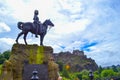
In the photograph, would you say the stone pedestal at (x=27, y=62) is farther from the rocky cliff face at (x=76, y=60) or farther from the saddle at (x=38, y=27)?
the rocky cliff face at (x=76, y=60)

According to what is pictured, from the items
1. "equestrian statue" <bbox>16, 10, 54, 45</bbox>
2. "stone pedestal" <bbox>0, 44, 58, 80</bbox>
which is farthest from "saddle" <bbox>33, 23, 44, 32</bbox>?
"stone pedestal" <bbox>0, 44, 58, 80</bbox>

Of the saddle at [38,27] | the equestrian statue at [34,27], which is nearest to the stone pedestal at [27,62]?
the equestrian statue at [34,27]

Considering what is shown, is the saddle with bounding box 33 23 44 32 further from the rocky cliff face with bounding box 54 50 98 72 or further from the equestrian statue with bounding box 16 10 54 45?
the rocky cliff face with bounding box 54 50 98 72

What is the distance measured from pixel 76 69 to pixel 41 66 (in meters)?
123

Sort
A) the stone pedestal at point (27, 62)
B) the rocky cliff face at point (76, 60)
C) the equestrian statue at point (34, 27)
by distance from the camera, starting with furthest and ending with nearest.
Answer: the rocky cliff face at point (76, 60)
the equestrian statue at point (34, 27)
the stone pedestal at point (27, 62)

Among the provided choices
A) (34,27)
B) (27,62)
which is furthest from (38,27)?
(27,62)

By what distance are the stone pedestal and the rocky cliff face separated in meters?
119

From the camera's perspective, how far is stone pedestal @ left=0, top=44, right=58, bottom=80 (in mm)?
21641

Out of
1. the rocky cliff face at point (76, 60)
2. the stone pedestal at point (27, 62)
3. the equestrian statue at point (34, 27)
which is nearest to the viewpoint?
the stone pedestal at point (27, 62)

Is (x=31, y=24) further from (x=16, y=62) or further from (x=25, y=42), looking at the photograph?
(x=16, y=62)

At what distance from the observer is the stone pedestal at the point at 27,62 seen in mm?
21641

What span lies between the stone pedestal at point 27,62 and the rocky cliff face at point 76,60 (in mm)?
118852

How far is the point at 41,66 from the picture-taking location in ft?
74.3

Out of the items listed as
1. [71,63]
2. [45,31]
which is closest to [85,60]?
[71,63]
